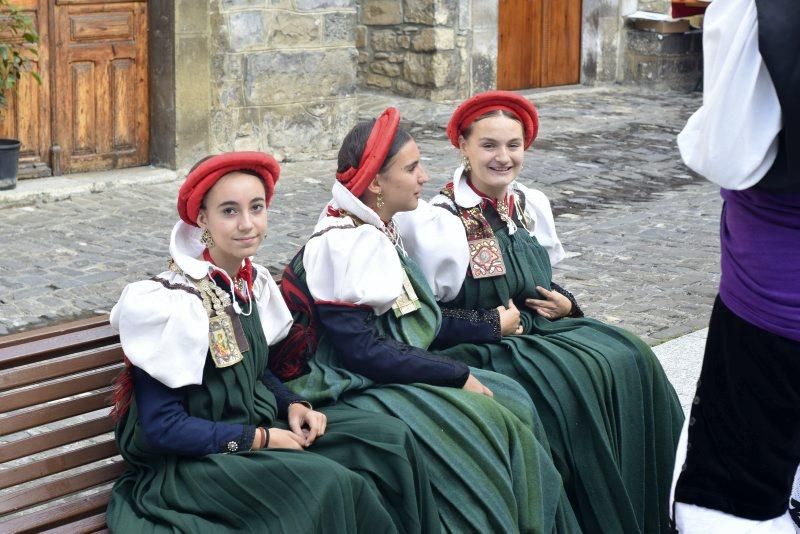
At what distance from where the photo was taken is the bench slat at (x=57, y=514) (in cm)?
268

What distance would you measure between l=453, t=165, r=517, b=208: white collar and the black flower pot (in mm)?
4343

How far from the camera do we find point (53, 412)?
293cm

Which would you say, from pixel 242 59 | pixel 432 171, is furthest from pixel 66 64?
pixel 432 171

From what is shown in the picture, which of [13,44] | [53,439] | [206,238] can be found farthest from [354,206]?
[13,44]

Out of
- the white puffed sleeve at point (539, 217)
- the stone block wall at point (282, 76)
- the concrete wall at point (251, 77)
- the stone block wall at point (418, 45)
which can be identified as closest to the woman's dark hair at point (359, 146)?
the white puffed sleeve at point (539, 217)

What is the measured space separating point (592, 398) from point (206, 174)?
118 cm

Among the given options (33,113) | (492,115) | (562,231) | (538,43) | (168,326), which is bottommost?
(562,231)

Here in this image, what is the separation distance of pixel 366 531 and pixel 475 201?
122 centimetres

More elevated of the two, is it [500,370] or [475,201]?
[475,201]

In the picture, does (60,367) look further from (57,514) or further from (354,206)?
(354,206)

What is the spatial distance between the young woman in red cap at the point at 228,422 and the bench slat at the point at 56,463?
0.38 feet

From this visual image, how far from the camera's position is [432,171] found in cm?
862

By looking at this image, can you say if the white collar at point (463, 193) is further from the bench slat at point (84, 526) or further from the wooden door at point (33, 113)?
the wooden door at point (33, 113)

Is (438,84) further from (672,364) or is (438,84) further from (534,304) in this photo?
(534,304)
